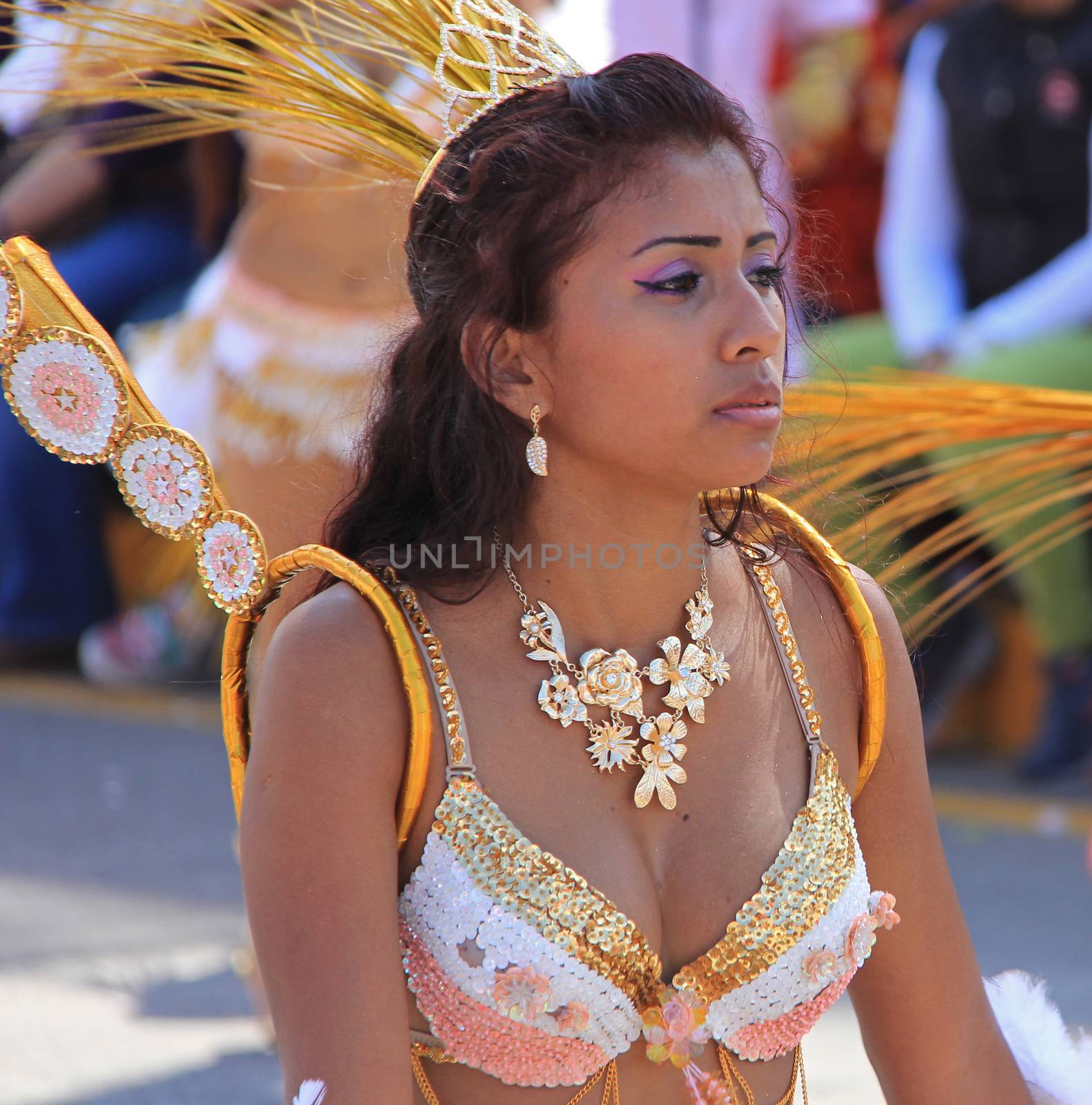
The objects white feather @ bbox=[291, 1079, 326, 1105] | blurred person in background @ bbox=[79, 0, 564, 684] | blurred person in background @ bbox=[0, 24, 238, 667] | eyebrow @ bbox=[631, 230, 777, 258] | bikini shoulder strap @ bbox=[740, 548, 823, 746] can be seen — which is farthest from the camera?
blurred person in background @ bbox=[0, 24, 238, 667]

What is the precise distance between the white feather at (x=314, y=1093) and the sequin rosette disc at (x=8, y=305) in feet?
2.23

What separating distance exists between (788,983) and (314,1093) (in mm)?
424

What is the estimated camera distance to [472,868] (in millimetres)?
1440

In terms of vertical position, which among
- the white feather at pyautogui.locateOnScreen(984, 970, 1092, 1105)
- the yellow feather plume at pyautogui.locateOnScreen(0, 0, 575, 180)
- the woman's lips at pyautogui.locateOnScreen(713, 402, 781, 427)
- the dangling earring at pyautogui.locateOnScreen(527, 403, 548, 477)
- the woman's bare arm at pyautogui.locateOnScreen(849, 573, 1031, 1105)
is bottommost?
the white feather at pyautogui.locateOnScreen(984, 970, 1092, 1105)

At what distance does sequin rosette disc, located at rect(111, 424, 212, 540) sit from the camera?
1532 mm

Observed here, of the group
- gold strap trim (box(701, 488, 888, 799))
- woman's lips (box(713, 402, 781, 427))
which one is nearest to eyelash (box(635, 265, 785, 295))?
woman's lips (box(713, 402, 781, 427))

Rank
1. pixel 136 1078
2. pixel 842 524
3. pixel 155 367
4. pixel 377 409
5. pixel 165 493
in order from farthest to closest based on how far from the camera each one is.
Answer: pixel 842 524 < pixel 155 367 < pixel 136 1078 < pixel 377 409 < pixel 165 493

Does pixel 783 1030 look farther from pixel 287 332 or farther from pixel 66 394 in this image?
pixel 287 332

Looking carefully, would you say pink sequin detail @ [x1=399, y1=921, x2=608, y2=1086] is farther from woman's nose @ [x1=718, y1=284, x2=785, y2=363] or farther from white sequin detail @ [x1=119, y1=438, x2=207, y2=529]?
woman's nose @ [x1=718, y1=284, x2=785, y2=363]

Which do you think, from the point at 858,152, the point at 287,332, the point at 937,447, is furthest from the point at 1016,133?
the point at 937,447

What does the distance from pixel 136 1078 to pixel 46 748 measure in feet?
7.60

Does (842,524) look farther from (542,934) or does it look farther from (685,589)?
(542,934)

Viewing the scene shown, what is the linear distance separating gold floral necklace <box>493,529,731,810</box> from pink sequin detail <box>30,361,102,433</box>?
0.38 metres

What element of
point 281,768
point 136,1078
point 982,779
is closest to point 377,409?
point 281,768
